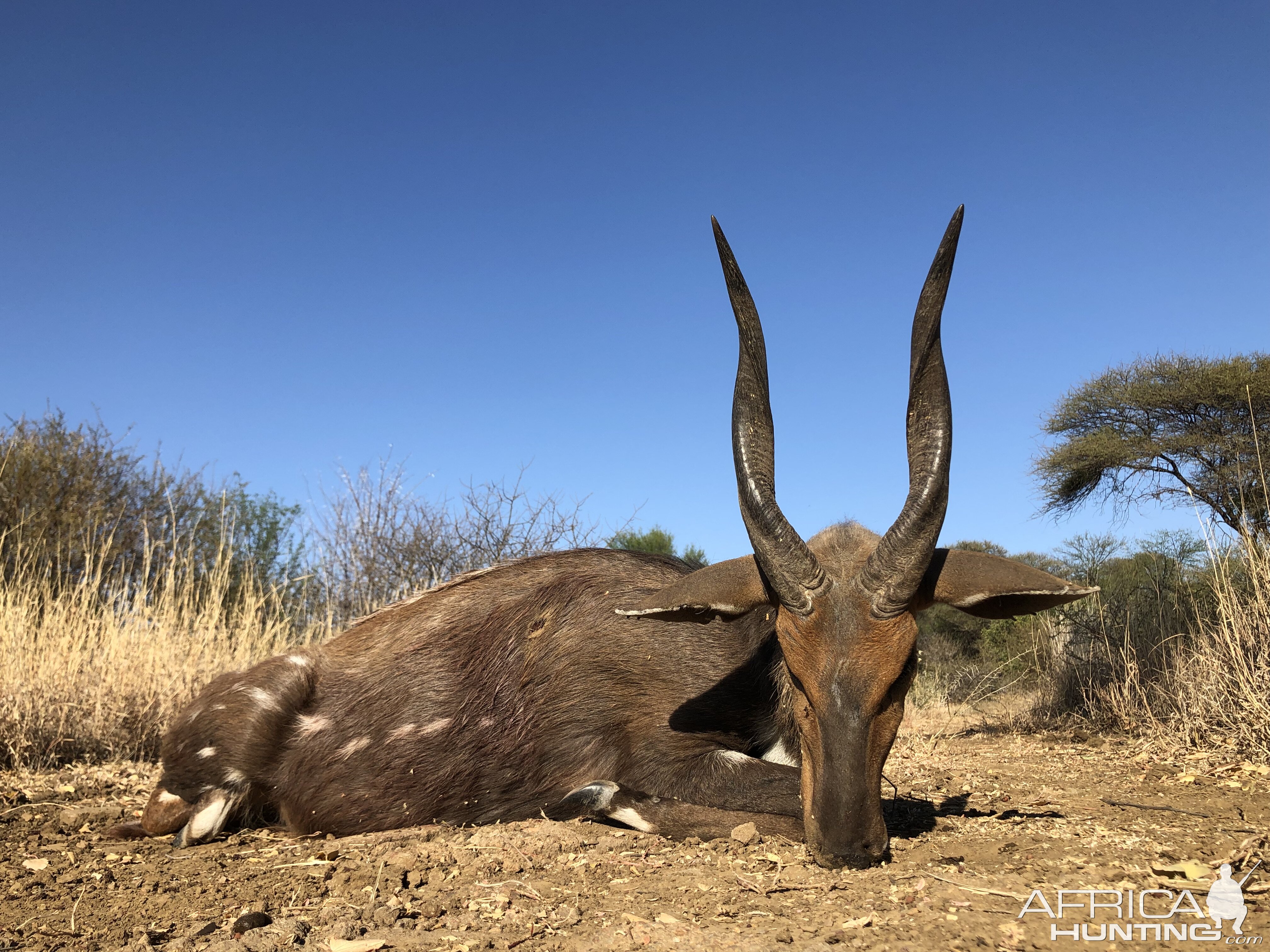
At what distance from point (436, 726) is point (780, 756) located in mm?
1794

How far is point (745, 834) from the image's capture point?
11.7ft

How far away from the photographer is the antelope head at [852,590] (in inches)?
124

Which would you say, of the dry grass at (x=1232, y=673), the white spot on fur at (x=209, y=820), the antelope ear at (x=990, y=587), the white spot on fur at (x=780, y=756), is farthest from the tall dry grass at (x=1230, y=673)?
the white spot on fur at (x=209, y=820)

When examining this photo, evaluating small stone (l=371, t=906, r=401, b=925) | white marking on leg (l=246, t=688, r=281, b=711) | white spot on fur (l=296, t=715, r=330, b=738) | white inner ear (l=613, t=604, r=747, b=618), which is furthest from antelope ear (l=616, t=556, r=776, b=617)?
white marking on leg (l=246, t=688, r=281, b=711)

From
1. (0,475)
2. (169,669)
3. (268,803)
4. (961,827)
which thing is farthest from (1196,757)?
(0,475)

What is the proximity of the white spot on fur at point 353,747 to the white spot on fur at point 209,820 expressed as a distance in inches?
28.4

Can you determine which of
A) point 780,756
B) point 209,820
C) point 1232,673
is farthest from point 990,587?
point 209,820

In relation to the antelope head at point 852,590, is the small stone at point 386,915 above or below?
below

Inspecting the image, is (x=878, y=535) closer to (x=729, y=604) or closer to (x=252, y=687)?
(x=729, y=604)

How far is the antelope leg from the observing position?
3627 millimetres

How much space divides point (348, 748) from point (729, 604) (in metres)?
2.37

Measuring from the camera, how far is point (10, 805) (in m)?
5.57

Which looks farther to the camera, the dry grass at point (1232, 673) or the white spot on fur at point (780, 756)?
the dry grass at point (1232, 673)

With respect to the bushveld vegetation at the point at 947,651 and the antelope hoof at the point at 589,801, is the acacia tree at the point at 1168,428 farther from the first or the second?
the antelope hoof at the point at 589,801
